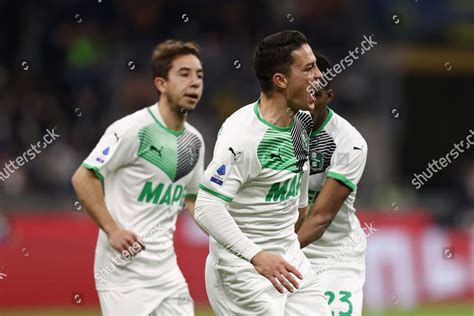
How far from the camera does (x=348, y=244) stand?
8461 millimetres

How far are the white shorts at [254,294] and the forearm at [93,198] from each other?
1.34 meters

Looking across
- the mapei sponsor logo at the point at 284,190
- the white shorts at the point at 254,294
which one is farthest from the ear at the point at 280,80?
the white shorts at the point at 254,294

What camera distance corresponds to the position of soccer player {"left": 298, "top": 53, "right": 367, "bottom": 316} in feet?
26.3

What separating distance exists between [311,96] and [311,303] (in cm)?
138

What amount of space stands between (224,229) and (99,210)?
1.89 metres

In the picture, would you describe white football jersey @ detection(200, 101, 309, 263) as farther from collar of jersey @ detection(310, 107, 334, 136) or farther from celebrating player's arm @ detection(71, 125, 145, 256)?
celebrating player's arm @ detection(71, 125, 145, 256)

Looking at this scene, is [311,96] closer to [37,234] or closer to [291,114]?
[291,114]

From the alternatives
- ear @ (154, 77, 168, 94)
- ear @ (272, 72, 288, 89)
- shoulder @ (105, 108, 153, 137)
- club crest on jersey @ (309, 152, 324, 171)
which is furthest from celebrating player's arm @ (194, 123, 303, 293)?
ear @ (154, 77, 168, 94)

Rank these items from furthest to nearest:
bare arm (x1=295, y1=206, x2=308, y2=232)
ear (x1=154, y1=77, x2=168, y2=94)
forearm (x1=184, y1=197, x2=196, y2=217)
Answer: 1. forearm (x1=184, y1=197, x2=196, y2=217)
2. ear (x1=154, y1=77, x2=168, y2=94)
3. bare arm (x1=295, y1=206, x2=308, y2=232)

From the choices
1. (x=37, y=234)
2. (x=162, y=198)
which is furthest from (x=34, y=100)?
(x=162, y=198)

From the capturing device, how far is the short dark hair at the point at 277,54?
710 centimetres

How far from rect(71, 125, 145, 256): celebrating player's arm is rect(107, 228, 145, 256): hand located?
2 centimetres

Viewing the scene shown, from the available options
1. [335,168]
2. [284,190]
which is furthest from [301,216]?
[284,190]

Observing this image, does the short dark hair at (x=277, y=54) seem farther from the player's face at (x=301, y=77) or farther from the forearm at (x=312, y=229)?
the forearm at (x=312, y=229)
